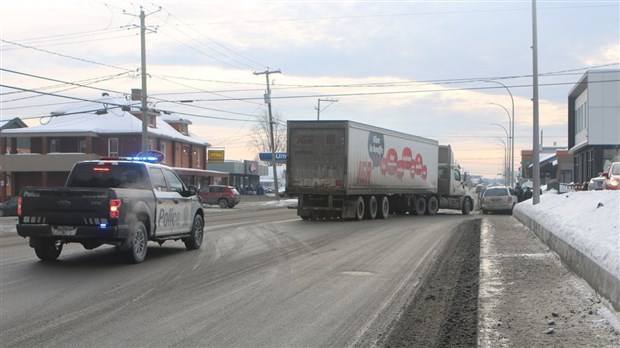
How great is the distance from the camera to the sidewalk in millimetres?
5574

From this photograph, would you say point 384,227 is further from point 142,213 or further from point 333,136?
point 142,213

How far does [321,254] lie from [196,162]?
48.9m

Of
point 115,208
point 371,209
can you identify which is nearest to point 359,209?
point 371,209

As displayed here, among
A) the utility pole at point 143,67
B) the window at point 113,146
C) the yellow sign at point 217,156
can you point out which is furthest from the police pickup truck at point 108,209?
the yellow sign at point 217,156

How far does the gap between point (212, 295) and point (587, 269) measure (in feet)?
16.4

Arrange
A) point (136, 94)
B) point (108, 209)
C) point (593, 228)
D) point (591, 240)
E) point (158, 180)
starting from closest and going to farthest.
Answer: point (591, 240) → point (593, 228) → point (108, 209) → point (158, 180) → point (136, 94)

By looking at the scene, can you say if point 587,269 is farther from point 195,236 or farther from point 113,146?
point 113,146

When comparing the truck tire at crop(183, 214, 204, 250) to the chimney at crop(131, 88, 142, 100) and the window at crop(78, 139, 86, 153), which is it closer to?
the chimney at crop(131, 88, 142, 100)

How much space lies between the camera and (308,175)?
920 inches

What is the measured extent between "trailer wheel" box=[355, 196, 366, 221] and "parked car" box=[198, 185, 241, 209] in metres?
19.8

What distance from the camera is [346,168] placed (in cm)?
2273

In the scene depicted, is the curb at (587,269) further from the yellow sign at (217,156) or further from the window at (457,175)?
the yellow sign at (217,156)

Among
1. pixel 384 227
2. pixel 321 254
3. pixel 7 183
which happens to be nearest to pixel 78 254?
pixel 321 254

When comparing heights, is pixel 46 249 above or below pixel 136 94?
below
